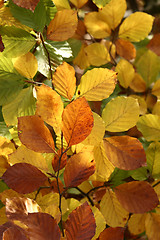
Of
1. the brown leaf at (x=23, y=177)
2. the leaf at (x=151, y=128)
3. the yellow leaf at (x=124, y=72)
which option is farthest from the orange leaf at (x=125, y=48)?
the brown leaf at (x=23, y=177)

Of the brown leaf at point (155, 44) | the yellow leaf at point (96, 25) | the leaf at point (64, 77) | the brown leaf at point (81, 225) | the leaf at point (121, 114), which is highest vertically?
the leaf at point (64, 77)

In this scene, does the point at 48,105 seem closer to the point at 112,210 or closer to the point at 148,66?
the point at 112,210

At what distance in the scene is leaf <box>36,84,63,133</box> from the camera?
0.82ft

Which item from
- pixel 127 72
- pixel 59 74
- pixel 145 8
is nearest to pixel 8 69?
pixel 59 74

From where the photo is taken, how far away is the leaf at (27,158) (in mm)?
276

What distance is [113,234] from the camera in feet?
0.92

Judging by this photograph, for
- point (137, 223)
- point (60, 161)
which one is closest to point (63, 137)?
point (60, 161)

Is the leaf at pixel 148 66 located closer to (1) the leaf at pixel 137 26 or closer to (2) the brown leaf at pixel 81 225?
(1) the leaf at pixel 137 26

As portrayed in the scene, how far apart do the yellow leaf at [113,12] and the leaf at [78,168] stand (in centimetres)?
20

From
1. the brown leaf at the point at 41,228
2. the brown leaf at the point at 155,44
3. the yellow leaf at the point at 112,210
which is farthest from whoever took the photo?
the brown leaf at the point at 155,44

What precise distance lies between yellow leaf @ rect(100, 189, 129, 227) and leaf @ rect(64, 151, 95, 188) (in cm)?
9

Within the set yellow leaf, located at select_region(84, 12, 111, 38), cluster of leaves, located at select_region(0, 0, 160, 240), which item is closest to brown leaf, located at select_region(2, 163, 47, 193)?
cluster of leaves, located at select_region(0, 0, 160, 240)

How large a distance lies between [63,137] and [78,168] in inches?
1.5

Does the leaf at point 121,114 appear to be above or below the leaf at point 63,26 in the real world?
below
